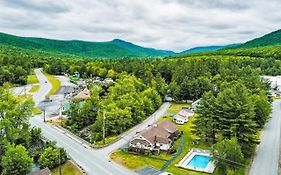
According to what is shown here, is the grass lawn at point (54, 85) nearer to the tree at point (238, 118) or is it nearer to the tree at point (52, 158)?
the tree at point (52, 158)

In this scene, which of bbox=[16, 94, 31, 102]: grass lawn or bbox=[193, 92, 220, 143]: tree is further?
bbox=[16, 94, 31, 102]: grass lawn

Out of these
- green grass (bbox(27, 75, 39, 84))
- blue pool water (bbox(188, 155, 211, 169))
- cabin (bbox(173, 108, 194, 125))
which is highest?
cabin (bbox(173, 108, 194, 125))

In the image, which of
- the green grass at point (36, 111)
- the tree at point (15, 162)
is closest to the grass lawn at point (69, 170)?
the tree at point (15, 162)

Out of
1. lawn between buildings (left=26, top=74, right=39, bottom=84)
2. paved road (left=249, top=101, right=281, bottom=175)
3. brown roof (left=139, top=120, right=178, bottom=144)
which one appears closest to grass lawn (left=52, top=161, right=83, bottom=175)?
brown roof (left=139, top=120, right=178, bottom=144)

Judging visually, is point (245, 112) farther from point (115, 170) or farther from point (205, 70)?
point (205, 70)

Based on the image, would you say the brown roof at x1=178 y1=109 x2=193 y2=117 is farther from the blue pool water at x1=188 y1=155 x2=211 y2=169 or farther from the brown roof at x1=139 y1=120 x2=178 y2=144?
the blue pool water at x1=188 y1=155 x2=211 y2=169

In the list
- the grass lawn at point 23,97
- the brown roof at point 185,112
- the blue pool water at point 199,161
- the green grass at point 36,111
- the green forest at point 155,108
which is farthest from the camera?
the grass lawn at point 23,97

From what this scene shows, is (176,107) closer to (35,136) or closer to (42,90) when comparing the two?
(35,136)
